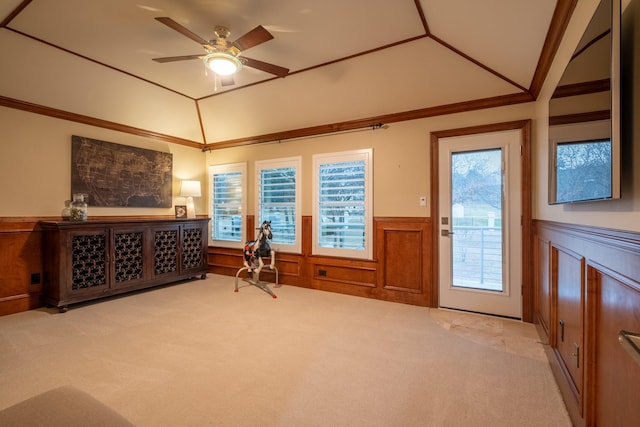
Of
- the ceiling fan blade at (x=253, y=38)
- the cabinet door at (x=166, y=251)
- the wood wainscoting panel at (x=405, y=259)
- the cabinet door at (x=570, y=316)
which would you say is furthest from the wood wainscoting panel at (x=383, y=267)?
the ceiling fan blade at (x=253, y=38)

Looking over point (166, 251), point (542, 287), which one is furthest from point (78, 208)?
point (542, 287)

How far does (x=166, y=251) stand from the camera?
450 cm

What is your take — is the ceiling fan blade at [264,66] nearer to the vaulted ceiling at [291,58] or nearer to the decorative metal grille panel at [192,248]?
the vaulted ceiling at [291,58]

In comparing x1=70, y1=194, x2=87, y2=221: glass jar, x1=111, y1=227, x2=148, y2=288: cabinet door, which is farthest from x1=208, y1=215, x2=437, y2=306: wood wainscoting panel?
x1=70, y1=194, x2=87, y2=221: glass jar

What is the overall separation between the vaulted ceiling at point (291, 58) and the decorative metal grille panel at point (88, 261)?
1.66m

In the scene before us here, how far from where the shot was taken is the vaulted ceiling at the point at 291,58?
8.32 feet

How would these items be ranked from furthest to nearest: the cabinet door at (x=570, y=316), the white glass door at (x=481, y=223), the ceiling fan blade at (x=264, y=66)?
the white glass door at (x=481, y=223) < the ceiling fan blade at (x=264, y=66) < the cabinet door at (x=570, y=316)

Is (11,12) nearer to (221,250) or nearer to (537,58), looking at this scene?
(221,250)

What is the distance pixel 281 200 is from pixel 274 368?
9.78ft

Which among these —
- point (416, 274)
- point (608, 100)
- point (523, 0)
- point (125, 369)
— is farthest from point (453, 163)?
point (125, 369)

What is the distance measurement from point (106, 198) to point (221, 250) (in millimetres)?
1956

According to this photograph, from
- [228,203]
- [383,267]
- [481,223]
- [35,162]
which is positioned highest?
[35,162]

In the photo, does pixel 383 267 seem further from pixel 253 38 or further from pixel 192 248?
pixel 192 248

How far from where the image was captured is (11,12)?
2.63 meters
